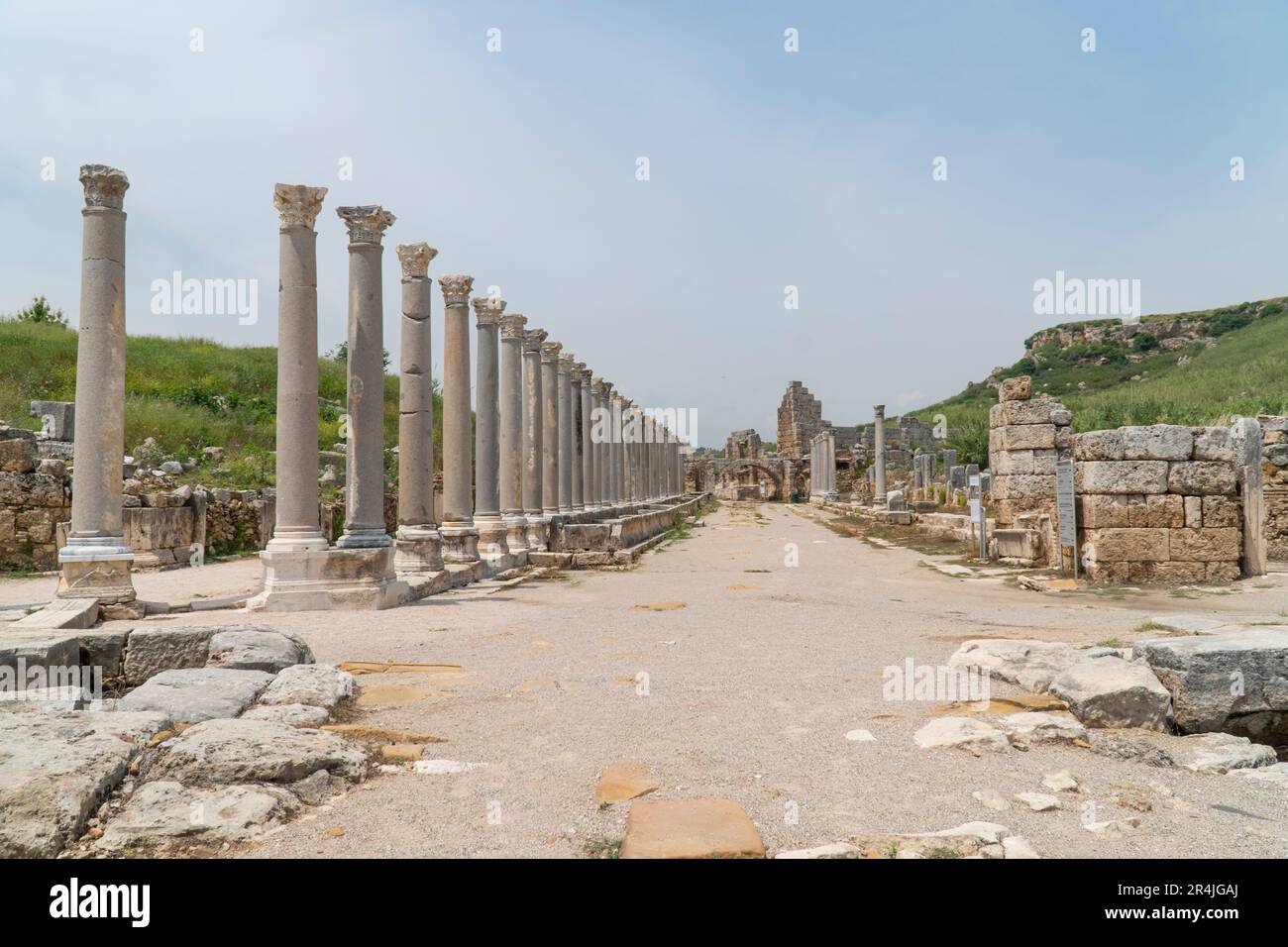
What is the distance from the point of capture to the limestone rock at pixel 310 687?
5.21 meters

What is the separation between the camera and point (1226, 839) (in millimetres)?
3445

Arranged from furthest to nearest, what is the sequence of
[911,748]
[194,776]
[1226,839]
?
[911,748] < [194,776] < [1226,839]

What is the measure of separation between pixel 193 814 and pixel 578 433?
21507 millimetres

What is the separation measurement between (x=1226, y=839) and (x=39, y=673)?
6.58 metres

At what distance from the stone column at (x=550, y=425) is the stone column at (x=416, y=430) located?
7965mm

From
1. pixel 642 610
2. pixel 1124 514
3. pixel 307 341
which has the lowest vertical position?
pixel 642 610

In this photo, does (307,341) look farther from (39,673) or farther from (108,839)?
(108,839)

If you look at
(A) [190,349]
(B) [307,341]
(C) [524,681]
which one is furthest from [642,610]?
(A) [190,349]

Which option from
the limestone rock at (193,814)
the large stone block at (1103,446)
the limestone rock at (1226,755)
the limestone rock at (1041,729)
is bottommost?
the limestone rock at (1226,755)

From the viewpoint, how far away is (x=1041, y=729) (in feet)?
15.9

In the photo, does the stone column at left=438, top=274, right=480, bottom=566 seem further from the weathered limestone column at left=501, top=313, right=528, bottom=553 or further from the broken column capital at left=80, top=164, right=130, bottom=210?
the broken column capital at left=80, top=164, right=130, bottom=210

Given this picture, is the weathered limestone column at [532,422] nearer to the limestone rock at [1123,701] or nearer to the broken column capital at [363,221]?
the broken column capital at [363,221]

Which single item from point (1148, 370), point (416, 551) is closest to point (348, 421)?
point (416, 551)

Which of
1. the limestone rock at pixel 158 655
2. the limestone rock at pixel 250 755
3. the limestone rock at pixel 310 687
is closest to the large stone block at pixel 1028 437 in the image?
the limestone rock at pixel 310 687
